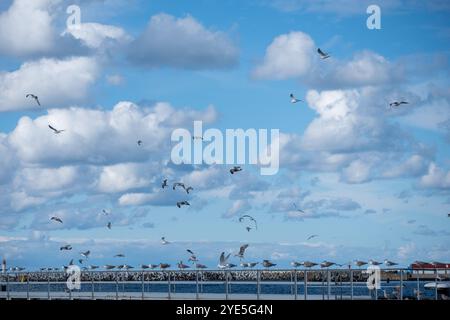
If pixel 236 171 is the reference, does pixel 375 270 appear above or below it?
below

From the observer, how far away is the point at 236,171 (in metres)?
64.9

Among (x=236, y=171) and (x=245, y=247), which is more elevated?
(x=236, y=171)

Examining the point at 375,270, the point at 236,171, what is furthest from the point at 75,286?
the point at 375,270
